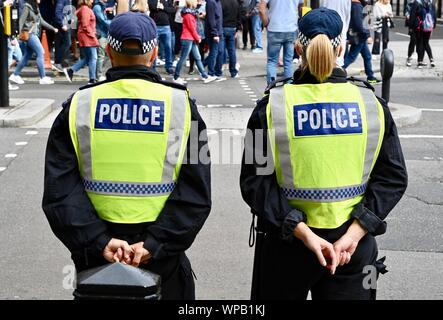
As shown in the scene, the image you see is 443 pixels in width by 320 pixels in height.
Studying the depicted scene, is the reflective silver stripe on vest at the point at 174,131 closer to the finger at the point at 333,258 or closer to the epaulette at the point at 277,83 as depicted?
the epaulette at the point at 277,83

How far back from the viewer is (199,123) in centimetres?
346

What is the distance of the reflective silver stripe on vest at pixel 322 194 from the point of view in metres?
3.48

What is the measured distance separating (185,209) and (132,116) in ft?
1.32

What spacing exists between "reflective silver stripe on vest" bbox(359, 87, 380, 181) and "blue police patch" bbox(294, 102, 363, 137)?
0.05 meters

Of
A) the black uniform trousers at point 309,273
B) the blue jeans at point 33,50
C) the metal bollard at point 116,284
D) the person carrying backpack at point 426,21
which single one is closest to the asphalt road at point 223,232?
the black uniform trousers at point 309,273

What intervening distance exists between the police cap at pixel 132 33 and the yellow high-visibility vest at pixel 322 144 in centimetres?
53

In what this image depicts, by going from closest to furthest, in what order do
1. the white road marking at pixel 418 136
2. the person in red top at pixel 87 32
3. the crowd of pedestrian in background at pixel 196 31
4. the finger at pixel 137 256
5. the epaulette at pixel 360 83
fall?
the finger at pixel 137 256, the epaulette at pixel 360 83, the white road marking at pixel 418 136, the crowd of pedestrian in background at pixel 196 31, the person in red top at pixel 87 32

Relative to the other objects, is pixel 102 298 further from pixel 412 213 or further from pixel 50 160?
pixel 412 213

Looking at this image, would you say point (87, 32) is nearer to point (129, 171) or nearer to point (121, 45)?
point (121, 45)

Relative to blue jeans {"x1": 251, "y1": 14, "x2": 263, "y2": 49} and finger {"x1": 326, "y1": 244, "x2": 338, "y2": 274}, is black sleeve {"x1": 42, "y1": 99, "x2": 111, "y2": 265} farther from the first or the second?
blue jeans {"x1": 251, "y1": 14, "x2": 263, "y2": 49}

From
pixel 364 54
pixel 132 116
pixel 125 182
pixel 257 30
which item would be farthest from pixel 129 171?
pixel 257 30

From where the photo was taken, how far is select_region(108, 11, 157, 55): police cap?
3414mm

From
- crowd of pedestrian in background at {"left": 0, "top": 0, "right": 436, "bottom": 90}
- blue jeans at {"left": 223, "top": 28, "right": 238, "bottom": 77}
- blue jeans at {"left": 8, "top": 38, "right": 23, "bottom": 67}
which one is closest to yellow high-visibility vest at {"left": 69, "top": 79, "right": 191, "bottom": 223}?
crowd of pedestrian in background at {"left": 0, "top": 0, "right": 436, "bottom": 90}

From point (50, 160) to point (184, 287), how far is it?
2.33ft
